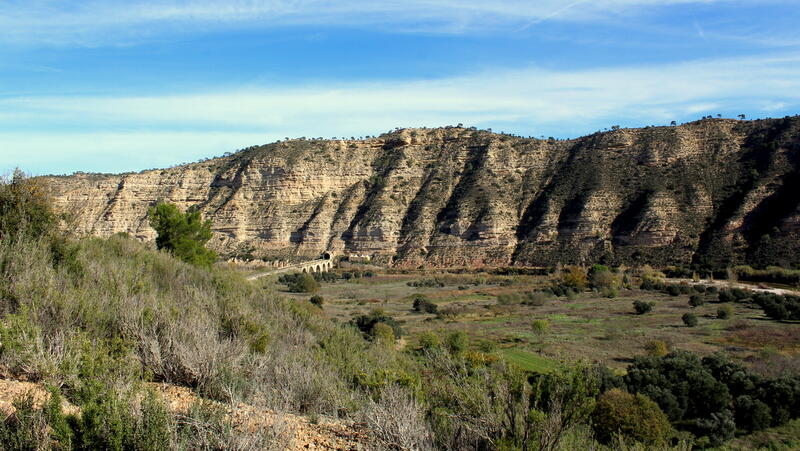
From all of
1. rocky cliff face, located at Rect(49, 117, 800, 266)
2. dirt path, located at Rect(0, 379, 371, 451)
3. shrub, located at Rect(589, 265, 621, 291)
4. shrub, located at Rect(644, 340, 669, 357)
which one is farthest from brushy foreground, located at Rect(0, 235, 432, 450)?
rocky cliff face, located at Rect(49, 117, 800, 266)

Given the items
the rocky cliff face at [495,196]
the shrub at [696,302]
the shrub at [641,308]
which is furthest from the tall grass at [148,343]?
the rocky cliff face at [495,196]

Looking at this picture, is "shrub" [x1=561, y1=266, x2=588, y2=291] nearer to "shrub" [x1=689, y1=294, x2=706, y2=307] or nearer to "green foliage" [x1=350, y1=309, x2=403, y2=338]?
"shrub" [x1=689, y1=294, x2=706, y2=307]

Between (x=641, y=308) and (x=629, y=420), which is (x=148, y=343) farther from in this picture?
(x=641, y=308)

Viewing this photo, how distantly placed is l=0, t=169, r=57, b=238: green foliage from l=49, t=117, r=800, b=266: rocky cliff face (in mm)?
46840

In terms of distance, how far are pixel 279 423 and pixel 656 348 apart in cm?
2091

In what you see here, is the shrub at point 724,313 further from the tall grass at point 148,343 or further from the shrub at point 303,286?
the shrub at point 303,286

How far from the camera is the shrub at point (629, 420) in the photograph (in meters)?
12.5

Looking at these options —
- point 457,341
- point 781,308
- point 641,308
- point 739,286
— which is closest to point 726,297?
point 781,308

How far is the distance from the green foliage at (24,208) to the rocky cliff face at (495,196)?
46.8m

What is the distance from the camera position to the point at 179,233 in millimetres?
30234

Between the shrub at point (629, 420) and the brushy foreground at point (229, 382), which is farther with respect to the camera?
the shrub at point (629, 420)

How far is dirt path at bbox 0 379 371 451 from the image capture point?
5.85 meters

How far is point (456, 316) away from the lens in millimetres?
34625

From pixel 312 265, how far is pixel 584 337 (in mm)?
41296
